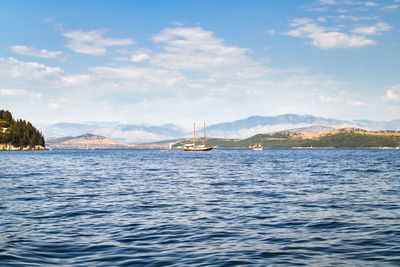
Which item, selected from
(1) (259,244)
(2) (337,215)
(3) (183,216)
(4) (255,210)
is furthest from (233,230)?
(2) (337,215)

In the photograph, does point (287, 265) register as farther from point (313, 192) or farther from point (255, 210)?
point (313, 192)

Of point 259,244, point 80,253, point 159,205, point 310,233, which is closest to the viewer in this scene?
point 80,253

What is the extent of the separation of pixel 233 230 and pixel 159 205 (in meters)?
10.9

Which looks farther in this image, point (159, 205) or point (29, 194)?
point (29, 194)

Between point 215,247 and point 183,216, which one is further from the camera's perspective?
point 183,216

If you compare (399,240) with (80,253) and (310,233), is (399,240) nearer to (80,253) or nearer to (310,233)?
(310,233)

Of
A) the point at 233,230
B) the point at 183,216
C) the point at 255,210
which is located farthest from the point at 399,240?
the point at 183,216

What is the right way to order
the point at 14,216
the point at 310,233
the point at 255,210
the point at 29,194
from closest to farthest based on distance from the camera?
the point at 310,233 → the point at 14,216 → the point at 255,210 → the point at 29,194

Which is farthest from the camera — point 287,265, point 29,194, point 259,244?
point 29,194

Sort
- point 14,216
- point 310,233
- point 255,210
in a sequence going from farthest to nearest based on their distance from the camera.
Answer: point 255,210
point 14,216
point 310,233

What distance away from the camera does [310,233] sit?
20.3 metres

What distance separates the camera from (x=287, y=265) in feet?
48.2

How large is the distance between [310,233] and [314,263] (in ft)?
18.3

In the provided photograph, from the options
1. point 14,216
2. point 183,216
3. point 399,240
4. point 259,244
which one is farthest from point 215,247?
point 14,216
